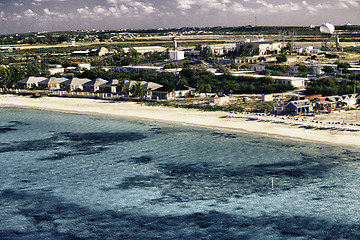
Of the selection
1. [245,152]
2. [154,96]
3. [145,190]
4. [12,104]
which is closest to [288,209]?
[145,190]

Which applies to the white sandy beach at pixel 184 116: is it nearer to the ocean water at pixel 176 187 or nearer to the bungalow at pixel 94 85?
the ocean water at pixel 176 187

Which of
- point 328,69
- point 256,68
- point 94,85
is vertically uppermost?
point 256,68

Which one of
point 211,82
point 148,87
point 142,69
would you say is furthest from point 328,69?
point 142,69

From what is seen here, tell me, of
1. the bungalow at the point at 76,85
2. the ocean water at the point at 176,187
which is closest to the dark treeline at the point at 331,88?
the ocean water at the point at 176,187

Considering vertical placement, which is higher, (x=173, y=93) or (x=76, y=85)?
(x=76, y=85)

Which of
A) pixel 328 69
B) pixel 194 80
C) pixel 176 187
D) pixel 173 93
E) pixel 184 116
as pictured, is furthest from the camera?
pixel 328 69

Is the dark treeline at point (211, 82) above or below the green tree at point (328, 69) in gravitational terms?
below

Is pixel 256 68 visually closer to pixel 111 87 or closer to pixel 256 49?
pixel 256 49
